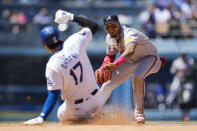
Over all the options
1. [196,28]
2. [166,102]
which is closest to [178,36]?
[196,28]

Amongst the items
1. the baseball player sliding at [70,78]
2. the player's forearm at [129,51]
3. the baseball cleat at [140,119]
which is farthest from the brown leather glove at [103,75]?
the baseball cleat at [140,119]

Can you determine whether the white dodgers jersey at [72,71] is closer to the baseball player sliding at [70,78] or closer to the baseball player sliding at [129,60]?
the baseball player sliding at [70,78]

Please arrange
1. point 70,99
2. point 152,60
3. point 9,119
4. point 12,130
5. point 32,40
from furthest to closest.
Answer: point 32,40
point 9,119
point 152,60
point 70,99
point 12,130

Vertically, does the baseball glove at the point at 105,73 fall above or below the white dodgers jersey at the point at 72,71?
below

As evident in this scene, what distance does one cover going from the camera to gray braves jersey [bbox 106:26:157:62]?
7570mm

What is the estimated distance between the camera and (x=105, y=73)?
7582mm

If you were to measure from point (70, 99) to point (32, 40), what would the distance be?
31.6ft

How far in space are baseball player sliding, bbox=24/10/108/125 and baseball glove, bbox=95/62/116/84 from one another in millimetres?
609

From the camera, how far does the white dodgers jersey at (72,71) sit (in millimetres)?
6371

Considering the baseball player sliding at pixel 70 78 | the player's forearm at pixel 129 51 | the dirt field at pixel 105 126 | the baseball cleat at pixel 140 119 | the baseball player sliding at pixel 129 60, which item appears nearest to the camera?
the dirt field at pixel 105 126

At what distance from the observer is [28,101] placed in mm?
15195

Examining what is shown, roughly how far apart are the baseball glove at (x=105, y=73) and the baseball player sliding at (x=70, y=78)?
0.61 metres

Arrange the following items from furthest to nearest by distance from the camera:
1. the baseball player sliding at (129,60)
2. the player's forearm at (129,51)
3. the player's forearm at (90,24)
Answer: the baseball player sliding at (129,60), the player's forearm at (129,51), the player's forearm at (90,24)

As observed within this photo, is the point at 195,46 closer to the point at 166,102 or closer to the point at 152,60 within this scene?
the point at 166,102
